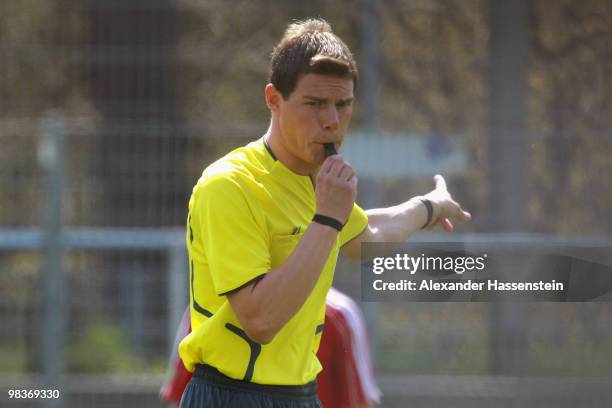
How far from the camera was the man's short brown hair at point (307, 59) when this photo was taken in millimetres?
3217

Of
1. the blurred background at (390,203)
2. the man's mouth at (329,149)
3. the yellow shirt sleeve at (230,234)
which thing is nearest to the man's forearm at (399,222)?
the man's mouth at (329,149)

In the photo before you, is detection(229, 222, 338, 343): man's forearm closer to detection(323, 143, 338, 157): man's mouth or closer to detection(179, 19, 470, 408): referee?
detection(179, 19, 470, 408): referee

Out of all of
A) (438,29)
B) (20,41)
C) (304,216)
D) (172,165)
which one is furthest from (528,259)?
(20,41)

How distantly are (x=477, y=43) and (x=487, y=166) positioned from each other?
1.91 meters

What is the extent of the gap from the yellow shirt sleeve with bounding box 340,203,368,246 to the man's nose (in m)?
0.59

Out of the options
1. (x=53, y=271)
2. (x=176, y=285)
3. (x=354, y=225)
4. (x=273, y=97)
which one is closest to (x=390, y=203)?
(x=176, y=285)

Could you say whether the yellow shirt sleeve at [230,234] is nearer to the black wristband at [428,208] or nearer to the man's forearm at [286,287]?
the man's forearm at [286,287]

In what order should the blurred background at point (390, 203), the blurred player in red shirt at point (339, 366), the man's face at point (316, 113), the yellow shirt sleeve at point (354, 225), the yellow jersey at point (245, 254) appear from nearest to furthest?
the yellow jersey at point (245, 254) < the man's face at point (316, 113) < the yellow shirt sleeve at point (354, 225) < the blurred player in red shirt at point (339, 366) < the blurred background at point (390, 203)

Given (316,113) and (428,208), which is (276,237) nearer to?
(316,113)

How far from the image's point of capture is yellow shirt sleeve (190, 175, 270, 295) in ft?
10.1

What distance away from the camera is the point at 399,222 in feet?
13.0

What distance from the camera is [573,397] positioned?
280 inches

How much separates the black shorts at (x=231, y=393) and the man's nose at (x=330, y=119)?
2.44 ft

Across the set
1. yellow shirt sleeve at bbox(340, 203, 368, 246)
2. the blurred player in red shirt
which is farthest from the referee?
the blurred player in red shirt
